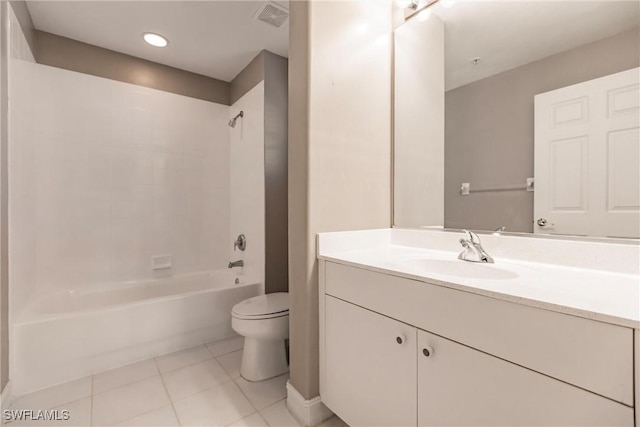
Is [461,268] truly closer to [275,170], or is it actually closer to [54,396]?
[275,170]

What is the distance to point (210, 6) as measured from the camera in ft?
5.96

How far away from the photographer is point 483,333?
746 mm

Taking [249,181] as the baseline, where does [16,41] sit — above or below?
above

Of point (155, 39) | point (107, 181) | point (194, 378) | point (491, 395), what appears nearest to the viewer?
point (491, 395)

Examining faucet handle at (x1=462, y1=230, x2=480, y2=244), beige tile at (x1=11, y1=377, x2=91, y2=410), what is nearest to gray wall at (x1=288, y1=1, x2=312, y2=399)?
faucet handle at (x1=462, y1=230, x2=480, y2=244)

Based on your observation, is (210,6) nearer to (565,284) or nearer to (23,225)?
(23,225)

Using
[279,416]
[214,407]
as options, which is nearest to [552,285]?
[279,416]

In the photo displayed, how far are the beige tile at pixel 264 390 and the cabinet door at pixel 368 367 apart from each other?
1.21 feet

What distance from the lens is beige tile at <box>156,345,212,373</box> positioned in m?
1.80

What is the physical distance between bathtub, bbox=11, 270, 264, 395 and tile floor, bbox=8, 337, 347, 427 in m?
0.09

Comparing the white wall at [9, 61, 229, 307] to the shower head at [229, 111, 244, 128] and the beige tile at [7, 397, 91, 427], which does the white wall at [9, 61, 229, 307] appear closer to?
the shower head at [229, 111, 244, 128]

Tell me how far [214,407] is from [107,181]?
1968 mm

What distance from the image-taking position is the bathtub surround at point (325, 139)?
129cm

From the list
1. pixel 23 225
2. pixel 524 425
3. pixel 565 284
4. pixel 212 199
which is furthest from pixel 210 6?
pixel 524 425
